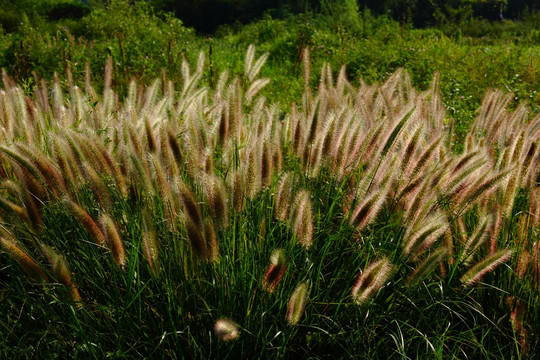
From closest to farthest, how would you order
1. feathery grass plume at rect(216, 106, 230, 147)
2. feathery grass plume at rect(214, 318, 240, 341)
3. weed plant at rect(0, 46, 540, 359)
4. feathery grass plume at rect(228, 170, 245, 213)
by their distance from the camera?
feathery grass plume at rect(214, 318, 240, 341)
weed plant at rect(0, 46, 540, 359)
feathery grass plume at rect(228, 170, 245, 213)
feathery grass plume at rect(216, 106, 230, 147)

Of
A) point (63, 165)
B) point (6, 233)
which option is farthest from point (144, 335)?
point (63, 165)

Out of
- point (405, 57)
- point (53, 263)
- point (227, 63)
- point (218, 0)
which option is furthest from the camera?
point (218, 0)

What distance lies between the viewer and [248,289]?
165 cm

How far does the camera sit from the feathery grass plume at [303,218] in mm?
1575

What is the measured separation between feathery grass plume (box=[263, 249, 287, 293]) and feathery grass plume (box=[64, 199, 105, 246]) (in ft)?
1.67

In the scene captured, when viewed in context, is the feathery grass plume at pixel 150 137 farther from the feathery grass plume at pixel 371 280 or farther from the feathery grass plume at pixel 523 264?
the feathery grass plume at pixel 523 264

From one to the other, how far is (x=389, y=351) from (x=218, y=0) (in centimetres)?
2540

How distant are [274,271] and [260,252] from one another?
0.70ft

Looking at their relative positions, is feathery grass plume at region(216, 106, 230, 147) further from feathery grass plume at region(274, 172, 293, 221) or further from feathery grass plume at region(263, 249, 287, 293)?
feathery grass plume at region(263, 249, 287, 293)

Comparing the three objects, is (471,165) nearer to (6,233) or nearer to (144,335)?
(144,335)

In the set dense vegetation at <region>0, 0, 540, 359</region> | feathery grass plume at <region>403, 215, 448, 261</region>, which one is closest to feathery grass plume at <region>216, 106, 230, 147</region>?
dense vegetation at <region>0, 0, 540, 359</region>

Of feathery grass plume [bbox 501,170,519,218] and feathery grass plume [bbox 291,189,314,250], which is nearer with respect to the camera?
feathery grass plume [bbox 291,189,314,250]

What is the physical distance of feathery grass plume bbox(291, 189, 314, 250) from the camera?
5.17 feet

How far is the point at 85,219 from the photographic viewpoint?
147cm
